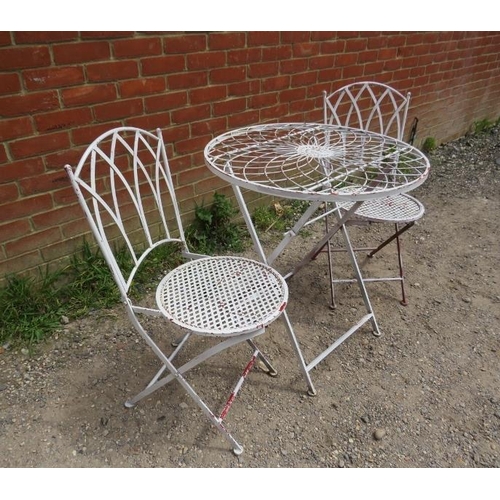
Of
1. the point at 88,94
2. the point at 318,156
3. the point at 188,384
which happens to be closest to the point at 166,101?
the point at 88,94

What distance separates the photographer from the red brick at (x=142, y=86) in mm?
2305

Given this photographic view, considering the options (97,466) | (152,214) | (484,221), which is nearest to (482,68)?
(484,221)

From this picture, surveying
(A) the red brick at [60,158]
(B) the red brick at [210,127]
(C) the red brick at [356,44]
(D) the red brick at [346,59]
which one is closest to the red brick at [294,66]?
(D) the red brick at [346,59]

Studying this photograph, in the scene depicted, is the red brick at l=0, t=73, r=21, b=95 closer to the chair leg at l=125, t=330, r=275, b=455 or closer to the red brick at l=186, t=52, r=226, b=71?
the red brick at l=186, t=52, r=226, b=71

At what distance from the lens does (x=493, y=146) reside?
5.28 meters

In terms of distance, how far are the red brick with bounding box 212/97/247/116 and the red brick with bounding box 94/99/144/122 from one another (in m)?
0.57

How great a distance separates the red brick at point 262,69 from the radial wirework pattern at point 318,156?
2.05 ft

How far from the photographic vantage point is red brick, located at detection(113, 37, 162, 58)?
7.23 ft

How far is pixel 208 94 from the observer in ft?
8.86

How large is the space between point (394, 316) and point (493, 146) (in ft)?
13.0

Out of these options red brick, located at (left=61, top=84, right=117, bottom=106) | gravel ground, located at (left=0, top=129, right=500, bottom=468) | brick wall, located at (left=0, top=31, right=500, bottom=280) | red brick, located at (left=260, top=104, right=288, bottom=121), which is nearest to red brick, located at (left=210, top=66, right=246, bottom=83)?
brick wall, located at (left=0, top=31, right=500, bottom=280)
